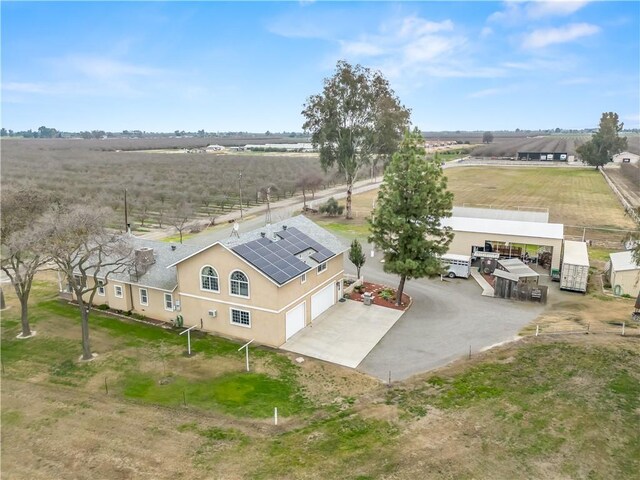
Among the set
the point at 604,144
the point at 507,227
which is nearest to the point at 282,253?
the point at 507,227

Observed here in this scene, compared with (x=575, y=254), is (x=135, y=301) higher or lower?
lower

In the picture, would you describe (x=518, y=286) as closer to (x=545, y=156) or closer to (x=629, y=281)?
(x=629, y=281)

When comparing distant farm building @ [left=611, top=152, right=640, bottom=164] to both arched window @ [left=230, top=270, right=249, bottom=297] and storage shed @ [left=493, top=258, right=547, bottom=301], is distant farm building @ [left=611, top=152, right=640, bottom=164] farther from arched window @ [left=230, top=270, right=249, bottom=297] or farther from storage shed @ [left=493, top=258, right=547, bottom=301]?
arched window @ [left=230, top=270, right=249, bottom=297]

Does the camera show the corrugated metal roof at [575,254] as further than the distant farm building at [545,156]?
No

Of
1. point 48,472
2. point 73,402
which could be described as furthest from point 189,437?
point 73,402

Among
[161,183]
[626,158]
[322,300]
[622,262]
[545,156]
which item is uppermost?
[545,156]

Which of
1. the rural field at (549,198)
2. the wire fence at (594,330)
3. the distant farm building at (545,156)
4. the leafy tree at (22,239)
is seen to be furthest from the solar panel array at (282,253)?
the distant farm building at (545,156)

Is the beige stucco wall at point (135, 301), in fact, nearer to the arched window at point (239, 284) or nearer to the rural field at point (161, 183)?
the arched window at point (239, 284)

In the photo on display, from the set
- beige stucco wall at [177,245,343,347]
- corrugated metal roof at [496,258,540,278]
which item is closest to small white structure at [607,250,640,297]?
corrugated metal roof at [496,258,540,278]
